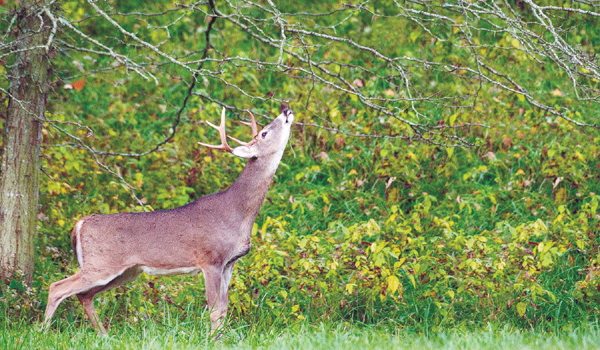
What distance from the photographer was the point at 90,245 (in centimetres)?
517

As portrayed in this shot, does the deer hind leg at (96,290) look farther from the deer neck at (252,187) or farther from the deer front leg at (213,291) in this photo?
the deer neck at (252,187)

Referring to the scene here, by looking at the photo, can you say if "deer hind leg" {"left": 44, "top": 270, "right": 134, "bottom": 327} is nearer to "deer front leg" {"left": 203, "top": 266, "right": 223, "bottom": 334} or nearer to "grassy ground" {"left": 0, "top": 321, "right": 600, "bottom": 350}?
"grassy ground" {"left": 0, "top": 321, "right": 600, "bottom": 350}

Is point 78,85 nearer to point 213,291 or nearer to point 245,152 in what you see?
point 245,152

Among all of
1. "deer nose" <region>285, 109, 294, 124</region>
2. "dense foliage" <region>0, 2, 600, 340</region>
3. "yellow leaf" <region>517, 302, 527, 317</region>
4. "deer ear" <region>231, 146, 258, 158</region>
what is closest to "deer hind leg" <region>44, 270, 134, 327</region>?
"dense foliage" <region>0, 2, 600, 340</region>

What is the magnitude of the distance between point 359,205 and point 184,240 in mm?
3360

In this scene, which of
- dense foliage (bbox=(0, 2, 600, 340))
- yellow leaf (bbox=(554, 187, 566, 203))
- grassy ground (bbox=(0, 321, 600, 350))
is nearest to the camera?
grassy ground (bbox=(0, 321, 600, 350))

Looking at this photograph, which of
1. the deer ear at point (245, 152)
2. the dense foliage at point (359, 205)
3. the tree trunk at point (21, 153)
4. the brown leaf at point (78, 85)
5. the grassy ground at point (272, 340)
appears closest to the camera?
the grassy ground at point (272, 340)

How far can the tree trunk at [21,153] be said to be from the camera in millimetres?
5652

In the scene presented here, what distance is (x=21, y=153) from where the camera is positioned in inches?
224

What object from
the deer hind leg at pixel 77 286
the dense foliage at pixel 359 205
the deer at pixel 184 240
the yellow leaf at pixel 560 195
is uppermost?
the deer at pixel 184 240

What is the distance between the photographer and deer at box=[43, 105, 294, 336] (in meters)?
5.14

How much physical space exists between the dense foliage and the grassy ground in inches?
24.5

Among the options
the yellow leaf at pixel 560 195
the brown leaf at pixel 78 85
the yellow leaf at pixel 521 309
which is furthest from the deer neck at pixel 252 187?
the brown leaf at pixel 78 85

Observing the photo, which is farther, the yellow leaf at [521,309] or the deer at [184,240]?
the yellow leaf at [521,309]
